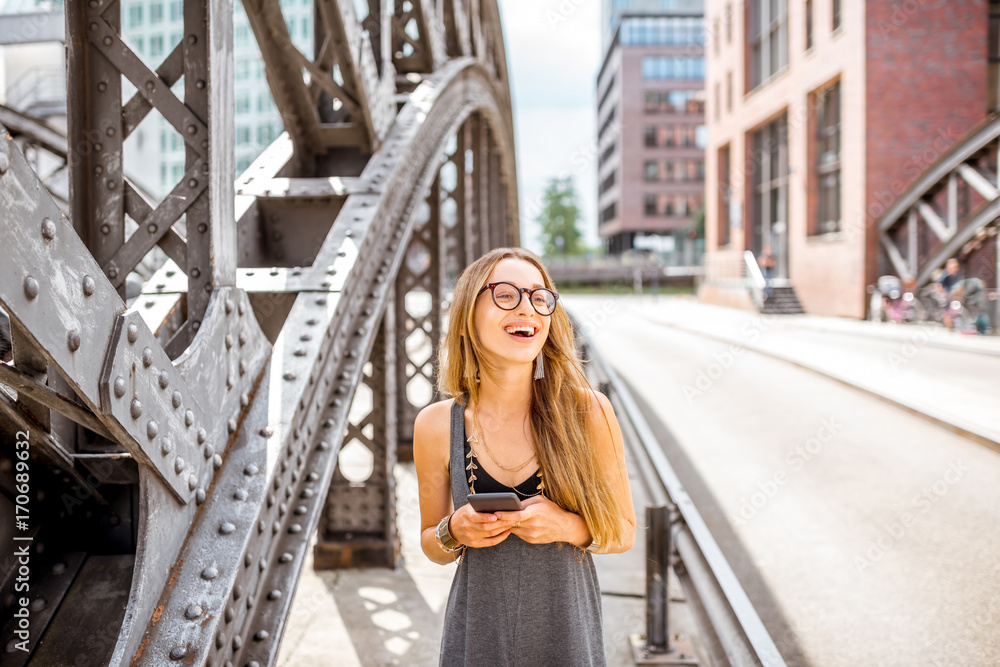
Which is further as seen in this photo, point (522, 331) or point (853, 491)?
point (853, 491)

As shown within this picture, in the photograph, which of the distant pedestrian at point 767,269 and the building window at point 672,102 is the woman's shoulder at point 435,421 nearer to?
the distant pedestrian at point 767,269

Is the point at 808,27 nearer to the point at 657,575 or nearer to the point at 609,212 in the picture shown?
the point at 657,575

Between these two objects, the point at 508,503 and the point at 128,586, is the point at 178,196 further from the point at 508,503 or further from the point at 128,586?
the point at 508,503

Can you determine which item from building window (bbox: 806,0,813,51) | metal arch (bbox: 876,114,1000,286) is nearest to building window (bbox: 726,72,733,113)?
building window (bbox: 806,0,813,51)

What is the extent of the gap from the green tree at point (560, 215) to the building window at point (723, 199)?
161ft

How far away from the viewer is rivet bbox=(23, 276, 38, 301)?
146 centimetres

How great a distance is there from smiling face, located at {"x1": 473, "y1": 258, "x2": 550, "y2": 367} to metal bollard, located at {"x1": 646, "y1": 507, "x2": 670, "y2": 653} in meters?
2.10

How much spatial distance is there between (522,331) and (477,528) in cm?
48

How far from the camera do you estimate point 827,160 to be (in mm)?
28062

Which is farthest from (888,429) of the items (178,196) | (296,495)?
(178,196)

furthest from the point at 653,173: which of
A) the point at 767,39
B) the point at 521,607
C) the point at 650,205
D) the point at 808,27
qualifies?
the point at 521,607

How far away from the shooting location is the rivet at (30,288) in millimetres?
1463

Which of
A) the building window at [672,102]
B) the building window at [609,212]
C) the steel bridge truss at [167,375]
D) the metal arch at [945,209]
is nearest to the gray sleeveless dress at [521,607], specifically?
the steel bridge truss at [167,375]

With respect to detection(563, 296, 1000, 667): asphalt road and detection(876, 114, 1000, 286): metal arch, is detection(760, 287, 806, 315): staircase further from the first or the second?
detection(563, 296, 1000, 667): asphalt road
